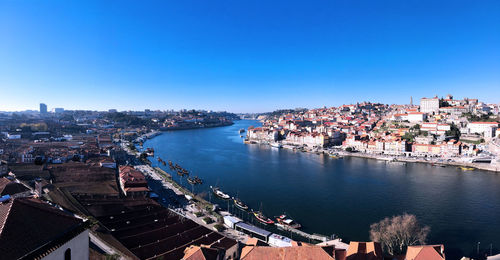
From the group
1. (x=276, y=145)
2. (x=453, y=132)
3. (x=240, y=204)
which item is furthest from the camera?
(x=276, y=145)

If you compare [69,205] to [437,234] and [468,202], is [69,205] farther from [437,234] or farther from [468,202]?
[468,202]

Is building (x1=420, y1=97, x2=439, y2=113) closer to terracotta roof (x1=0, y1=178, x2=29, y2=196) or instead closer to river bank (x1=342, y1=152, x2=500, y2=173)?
river bank (x1=342, y1=152, x2=500, y2=173)

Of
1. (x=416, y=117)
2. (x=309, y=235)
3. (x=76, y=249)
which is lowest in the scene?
(x=309, y=235)

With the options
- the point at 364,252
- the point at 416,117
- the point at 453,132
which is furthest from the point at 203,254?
the point at 416,117

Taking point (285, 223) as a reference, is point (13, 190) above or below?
above

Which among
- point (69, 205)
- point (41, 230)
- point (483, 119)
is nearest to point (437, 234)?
point (41, 230)

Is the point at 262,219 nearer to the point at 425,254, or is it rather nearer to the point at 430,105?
the point at 425,254
